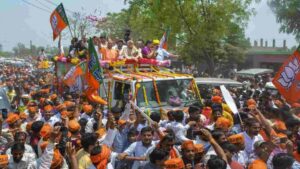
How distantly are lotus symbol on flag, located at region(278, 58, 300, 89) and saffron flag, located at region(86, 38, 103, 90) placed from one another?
10.6 ft

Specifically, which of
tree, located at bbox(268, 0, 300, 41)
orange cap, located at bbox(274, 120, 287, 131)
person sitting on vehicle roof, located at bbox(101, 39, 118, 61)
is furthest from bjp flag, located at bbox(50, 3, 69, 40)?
tree, located at bbox(268, 0, 300, 41)

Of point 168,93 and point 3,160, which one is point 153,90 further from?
point 3,160

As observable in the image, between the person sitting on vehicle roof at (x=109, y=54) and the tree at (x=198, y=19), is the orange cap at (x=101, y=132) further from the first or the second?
the tree at (x=198, y=19)

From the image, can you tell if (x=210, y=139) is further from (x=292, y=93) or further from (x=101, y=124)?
(x=292, y=93)

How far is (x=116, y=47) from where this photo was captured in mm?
11570

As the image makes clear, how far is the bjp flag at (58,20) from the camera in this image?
13.5m

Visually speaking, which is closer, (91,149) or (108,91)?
(91,149)

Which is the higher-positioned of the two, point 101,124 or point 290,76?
point 290,76

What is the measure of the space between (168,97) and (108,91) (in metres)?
1.43

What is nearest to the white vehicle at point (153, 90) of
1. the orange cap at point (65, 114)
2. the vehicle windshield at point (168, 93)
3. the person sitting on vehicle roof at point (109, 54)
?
the vehicle windshield at point (168, 93)

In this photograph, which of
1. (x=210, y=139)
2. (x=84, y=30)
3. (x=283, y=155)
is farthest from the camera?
(x=84, y=30)

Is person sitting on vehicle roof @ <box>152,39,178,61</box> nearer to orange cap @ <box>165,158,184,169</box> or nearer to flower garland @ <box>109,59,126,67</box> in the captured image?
flower garland @ <box>109,59,126,67</box>

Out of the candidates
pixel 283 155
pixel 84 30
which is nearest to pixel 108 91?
pixel 283 155

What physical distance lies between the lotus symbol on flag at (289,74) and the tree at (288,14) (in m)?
20.6
